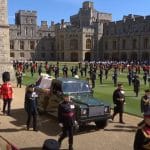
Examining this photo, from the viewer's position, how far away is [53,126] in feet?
44.4

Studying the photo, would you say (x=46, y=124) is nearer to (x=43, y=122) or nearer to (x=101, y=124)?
(x=43, y=122)

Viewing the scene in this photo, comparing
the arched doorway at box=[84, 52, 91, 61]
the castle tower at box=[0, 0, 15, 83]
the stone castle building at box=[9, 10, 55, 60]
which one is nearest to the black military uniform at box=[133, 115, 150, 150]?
the castle tower at box=[0, 0, 15, 83]

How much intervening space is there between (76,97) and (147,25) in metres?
71.5

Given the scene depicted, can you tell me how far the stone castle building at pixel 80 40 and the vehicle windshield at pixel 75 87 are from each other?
66262mm

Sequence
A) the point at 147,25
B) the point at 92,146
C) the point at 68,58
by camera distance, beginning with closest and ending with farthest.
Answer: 1. the point at 92,146
2. the point at 147,25
3. the point at 68,58

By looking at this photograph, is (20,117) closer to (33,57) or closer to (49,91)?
(49,91)

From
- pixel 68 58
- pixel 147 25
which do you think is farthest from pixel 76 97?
pixel 68 58

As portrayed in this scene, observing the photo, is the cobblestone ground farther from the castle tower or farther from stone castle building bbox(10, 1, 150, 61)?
stone castle building bbox(10, 1, 150, 61)

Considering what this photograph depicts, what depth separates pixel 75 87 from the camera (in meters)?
14.1

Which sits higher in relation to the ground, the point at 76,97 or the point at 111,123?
the point at 76,97

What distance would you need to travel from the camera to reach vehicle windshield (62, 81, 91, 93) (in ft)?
45.6

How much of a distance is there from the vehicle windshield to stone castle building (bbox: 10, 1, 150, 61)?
6626 centimetres

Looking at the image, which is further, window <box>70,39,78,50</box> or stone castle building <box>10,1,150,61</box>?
window <box>70,39,78,50</box>

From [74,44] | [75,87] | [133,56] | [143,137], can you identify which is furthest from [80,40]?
[143,137]
